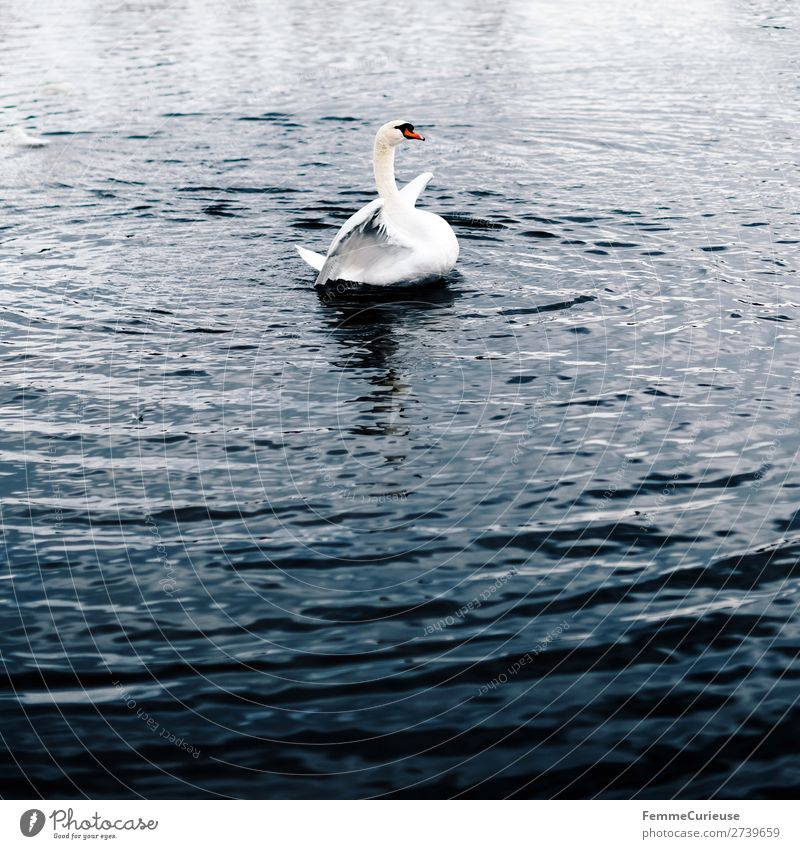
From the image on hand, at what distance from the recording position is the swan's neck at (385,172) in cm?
1748

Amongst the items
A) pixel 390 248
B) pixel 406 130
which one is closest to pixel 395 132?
pixel 406 130

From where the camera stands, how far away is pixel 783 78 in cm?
2945

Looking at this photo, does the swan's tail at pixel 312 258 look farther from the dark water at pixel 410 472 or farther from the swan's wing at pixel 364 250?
the swan's wing at pixel 364 250

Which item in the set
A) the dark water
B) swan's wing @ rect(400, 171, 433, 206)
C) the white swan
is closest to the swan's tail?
the white swan

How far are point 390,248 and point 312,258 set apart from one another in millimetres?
1402

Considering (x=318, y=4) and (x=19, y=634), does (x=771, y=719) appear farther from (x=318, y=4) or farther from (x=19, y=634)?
(x=318, y=4)

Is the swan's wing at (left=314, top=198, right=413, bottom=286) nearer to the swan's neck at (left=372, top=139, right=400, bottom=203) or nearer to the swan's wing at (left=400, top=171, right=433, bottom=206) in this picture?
the swan's neck at (left=372, top=139, right=400, bottom=203)

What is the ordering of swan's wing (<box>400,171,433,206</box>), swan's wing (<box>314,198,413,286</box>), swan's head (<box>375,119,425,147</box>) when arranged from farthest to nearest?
swan's wing (<box>400,171,433,206</box>), swan's head (<box>375,119,425,147</box>), swan's wing (<box>314,198,413,286</box>)

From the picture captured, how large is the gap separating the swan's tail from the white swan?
0.59 feet

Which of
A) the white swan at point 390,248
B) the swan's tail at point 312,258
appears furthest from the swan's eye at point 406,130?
the swan's tail at point 312,258

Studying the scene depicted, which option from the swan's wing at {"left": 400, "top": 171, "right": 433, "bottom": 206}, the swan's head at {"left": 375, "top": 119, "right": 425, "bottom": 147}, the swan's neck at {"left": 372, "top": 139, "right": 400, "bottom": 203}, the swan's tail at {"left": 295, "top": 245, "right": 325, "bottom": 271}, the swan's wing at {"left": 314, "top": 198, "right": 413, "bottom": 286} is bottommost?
the swan's tail at {"left": 295, "top": 245, "right": 325, "bottom": 271}

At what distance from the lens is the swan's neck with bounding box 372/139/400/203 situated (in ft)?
57.4

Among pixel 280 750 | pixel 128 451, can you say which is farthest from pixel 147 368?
pixel 280 750

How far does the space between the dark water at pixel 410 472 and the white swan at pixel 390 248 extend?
601 mm
